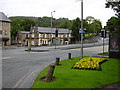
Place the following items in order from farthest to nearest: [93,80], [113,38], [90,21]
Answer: [90,21] → [113,38] → [93,80]

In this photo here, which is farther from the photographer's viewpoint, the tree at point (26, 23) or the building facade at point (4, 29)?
the tree at point (26, 23)

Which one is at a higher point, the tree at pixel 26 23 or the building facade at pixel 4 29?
the tree at pixel 26 23

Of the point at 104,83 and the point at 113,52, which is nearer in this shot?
Answer: the point at 104,83

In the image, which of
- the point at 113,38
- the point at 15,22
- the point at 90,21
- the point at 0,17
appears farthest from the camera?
the point at 90,21

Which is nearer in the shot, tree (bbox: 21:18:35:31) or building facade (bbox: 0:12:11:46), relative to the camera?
building facade (bbox: 0:12:11:46)

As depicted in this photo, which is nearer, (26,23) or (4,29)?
(4,29)

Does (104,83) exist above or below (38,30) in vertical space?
below

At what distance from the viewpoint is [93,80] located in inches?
360

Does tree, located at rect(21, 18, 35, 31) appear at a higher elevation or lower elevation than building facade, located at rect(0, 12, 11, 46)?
higher

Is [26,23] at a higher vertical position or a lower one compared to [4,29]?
higher

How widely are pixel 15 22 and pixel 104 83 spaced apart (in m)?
73.3

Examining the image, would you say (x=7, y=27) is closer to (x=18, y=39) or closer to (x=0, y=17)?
(x=0, y=17)

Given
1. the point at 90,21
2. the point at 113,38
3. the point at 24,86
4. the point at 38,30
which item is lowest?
the point at 24,86

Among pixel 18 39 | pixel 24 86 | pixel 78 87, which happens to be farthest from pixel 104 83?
pixel 18 39
